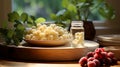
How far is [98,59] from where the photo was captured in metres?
1.15

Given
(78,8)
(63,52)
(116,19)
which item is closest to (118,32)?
(116,19)

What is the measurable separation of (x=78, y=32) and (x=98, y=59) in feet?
0.71

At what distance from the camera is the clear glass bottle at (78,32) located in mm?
1303

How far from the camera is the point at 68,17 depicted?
1592 mm

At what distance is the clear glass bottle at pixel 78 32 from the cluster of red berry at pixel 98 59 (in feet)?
0.39

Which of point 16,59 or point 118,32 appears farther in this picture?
point 118,32

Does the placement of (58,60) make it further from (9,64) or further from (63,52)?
(9,64)

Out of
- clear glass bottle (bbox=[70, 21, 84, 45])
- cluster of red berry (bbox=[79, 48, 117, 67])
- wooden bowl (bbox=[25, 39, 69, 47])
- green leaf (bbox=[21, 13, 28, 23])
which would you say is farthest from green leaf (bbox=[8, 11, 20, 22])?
cluster of red berry (bbox=[79, 48, 117, 67])

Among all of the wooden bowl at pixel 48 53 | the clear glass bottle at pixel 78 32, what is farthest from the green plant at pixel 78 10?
the wooden bowl at pixel 48 53

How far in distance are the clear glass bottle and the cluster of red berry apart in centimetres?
12

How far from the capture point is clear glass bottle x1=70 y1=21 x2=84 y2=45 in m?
1.30

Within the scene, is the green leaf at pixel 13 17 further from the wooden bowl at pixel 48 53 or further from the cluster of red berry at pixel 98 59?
the cluster of red berry at pixel 98 59

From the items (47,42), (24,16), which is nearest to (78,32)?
(47,42)

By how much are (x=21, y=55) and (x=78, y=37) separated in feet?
0.88
